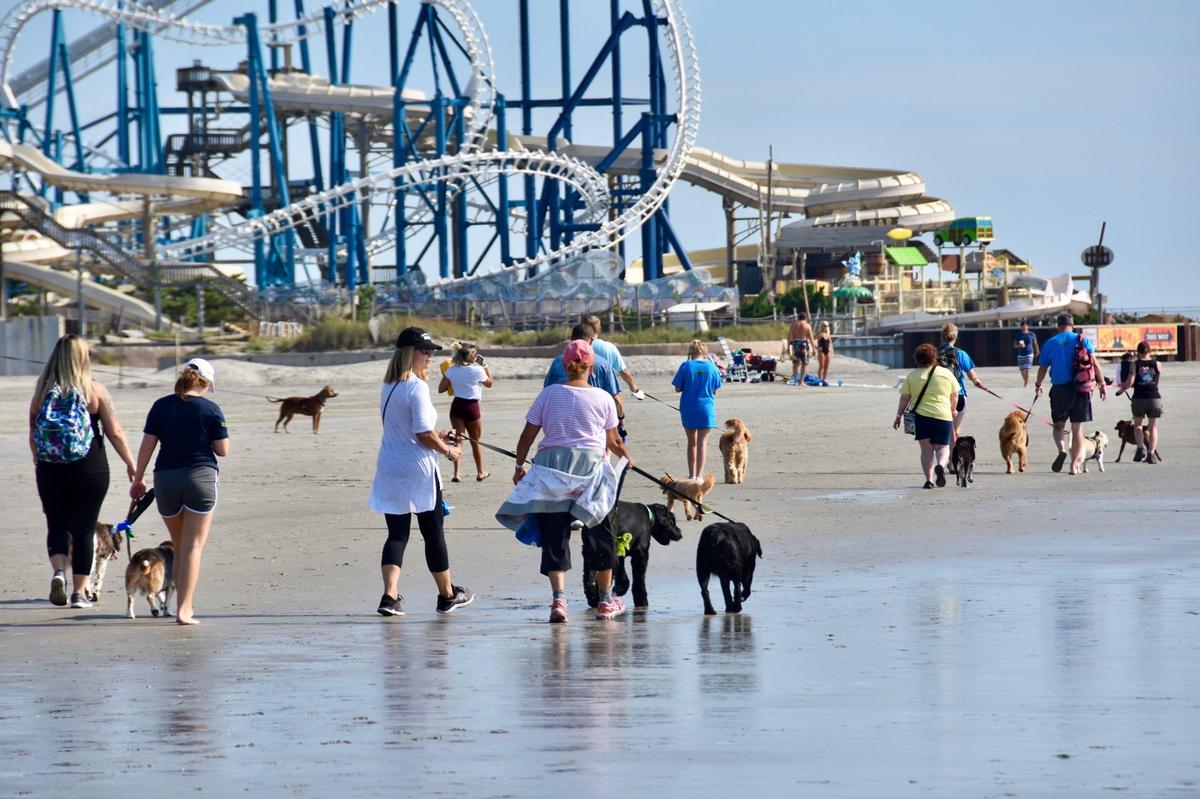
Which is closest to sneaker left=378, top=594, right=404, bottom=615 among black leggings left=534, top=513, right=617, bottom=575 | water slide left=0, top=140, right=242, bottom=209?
black leggings left=534, top=513, right=617, bottom=575

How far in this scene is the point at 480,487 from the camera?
1612cm

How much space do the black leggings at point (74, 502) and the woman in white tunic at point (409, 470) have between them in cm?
149

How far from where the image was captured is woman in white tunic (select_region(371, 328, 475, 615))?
29.0 ft

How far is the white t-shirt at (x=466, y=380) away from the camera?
16422 mm

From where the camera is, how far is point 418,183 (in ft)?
221

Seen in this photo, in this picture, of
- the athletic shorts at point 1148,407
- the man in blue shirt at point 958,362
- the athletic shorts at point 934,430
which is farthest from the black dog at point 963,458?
the athletic shorts at point 1148,407

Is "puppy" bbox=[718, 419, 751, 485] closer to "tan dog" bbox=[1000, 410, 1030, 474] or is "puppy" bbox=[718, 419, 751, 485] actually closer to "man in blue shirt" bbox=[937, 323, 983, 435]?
"man in blue shirt" bbox=[937, 323, 983, 435]

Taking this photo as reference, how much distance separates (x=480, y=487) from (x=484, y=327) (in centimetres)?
3968

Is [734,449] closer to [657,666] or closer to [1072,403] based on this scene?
[1072,403]

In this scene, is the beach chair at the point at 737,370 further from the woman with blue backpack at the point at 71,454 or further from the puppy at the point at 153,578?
the puppy at the point at 153,578

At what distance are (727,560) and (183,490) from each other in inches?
102

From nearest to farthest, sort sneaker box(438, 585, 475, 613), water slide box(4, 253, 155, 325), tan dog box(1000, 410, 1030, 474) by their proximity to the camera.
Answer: sneaker box(438, 585, 475, 613), tan dog box(1000, 410, 1030, 474), water slide box(4, 253, 155, 325)

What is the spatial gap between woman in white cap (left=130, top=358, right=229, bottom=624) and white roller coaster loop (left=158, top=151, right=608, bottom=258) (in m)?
58.4

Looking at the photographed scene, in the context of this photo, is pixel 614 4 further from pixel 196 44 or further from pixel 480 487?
pixel 480 487
